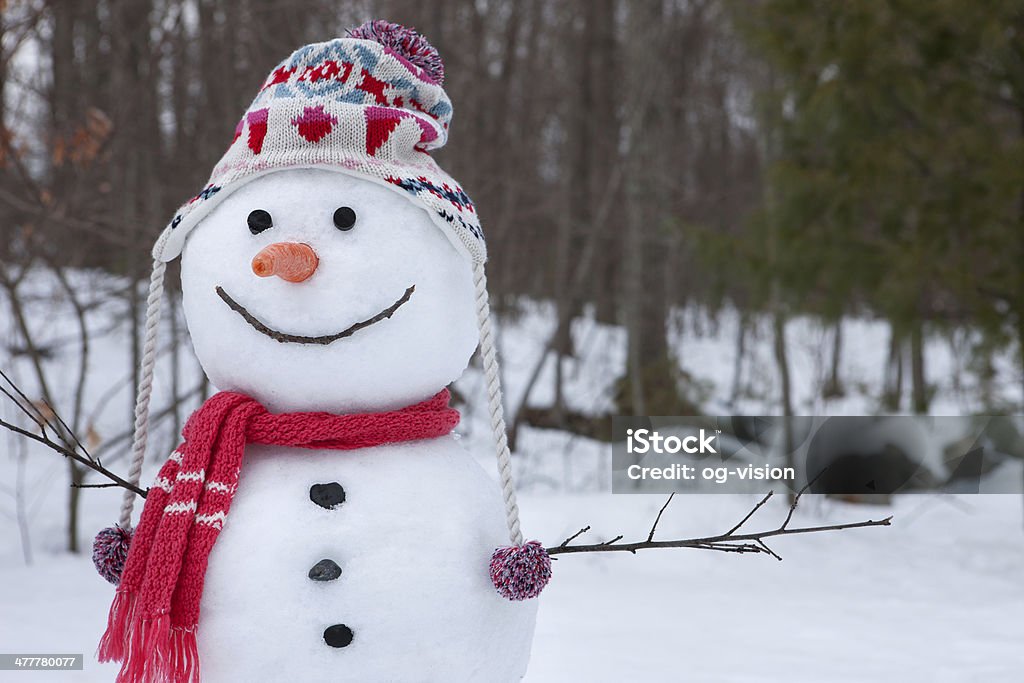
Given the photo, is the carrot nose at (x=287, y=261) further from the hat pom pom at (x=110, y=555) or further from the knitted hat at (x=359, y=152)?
the hat pom pom at (x=110, y=555)

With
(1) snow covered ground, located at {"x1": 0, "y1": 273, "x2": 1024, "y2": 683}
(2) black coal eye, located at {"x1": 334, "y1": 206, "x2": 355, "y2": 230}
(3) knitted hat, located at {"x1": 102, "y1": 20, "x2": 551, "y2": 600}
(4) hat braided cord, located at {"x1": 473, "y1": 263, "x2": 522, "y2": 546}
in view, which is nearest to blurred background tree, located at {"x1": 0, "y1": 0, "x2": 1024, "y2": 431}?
(1) snow covered ground, located at {"x1": 0, "y1": 273, "x2": 1024, "y2": 683}

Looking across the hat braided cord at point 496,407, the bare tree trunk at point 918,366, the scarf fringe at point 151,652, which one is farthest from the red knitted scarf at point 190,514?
the bare tree trunk at point 918,366

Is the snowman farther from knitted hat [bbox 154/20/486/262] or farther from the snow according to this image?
the snow

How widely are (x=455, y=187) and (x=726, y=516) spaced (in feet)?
12.2

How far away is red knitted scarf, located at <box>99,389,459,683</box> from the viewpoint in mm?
1486

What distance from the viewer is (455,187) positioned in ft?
6.07

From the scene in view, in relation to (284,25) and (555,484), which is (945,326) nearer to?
(555,484)

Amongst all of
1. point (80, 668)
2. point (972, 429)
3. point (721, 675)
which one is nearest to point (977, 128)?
point (972, 429)

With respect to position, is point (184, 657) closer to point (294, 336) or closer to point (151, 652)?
point (151, 652)

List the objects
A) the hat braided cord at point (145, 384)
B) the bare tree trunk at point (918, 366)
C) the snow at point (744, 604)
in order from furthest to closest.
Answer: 1. the bare tree trunk at point (918, 366)
2. the snow at point (744, 604)
3. the hat braided cord at point (145, 384)

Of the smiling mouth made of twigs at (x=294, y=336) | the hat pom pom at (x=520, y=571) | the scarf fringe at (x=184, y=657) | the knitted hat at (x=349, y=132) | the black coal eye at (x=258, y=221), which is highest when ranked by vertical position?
the knitted hat at (x=349, y=132)

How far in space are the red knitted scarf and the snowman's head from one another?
58mm

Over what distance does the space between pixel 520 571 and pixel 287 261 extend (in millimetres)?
672

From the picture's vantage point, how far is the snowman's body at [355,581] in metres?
1.52
